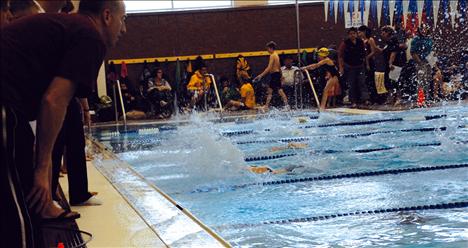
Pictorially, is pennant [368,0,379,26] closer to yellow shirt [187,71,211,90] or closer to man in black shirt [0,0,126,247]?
yellow shirt [187,71,211,90]

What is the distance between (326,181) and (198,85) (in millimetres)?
9471

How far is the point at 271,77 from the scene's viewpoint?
1351 cm

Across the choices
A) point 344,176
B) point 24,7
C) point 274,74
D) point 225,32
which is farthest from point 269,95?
point 24,7

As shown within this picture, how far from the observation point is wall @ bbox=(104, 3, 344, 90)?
49.7 feet

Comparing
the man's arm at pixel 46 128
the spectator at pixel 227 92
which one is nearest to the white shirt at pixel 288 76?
the spectator at pixel 227 92

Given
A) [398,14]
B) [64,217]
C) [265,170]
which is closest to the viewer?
[64,217]

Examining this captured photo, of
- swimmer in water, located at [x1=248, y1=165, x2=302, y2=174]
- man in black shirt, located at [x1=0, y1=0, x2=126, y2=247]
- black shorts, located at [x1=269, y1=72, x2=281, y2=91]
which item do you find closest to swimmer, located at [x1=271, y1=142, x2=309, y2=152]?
swimmer in water, located at [x1=248, y1=165, x2=302, y2=174]

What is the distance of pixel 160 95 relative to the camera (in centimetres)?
1372

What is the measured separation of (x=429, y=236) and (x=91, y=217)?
1676 mm

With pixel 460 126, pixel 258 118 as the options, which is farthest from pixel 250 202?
pixel 258 118

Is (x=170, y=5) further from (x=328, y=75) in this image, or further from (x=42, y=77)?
(x=42, y=77)

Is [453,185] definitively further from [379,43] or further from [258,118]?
[379,43]

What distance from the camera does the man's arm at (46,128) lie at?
199 cm

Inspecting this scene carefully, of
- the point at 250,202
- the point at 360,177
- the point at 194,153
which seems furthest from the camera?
the point at 194,153
